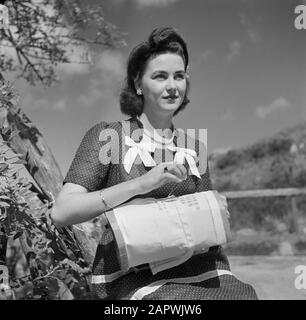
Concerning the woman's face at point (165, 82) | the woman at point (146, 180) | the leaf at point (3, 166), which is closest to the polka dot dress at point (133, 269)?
the woman at point (146, 180)

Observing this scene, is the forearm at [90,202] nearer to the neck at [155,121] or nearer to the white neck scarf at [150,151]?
the white neck scarf at [150,151]

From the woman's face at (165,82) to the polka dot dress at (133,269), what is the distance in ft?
0.35

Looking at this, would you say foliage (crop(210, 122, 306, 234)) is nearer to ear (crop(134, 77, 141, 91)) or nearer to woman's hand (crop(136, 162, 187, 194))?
ear (crop(134, 77, 141, 91))

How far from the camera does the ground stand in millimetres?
4074

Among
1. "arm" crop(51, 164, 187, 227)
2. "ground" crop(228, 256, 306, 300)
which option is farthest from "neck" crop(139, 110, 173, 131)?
"ground" crop(228, 256, 306, 300)

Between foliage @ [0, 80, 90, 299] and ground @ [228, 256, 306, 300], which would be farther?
ground @ [228, 256, 306, 300]

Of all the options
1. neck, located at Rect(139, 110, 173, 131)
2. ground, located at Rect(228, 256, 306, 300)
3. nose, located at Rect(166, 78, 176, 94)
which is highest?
nose, located at Rect(166, 78, 176, 94)

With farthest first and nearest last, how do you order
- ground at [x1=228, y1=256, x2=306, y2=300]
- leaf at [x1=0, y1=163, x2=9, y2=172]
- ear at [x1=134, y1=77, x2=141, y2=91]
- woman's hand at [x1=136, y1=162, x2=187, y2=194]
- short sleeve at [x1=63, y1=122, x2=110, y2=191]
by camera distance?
ground at [x1=228, y1=256, x2=306, y2=300], leaf at [x1=0, y1=163, x2=9, y2=172], ear at [x1=134, y1=77, x2=141, y2=91], short sleeve at [x1=63, y1=122, x2=110, y2=191], woman's hand at [x1=136, y1=162, x2=187, y2=194]

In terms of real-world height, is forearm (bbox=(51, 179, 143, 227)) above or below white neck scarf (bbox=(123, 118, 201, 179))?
below

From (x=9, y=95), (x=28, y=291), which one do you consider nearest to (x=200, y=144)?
(x=9, y=95)

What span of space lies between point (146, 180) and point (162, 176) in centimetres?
4

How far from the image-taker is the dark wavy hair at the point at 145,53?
154cm

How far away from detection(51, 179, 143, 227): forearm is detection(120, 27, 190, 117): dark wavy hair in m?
0.37
